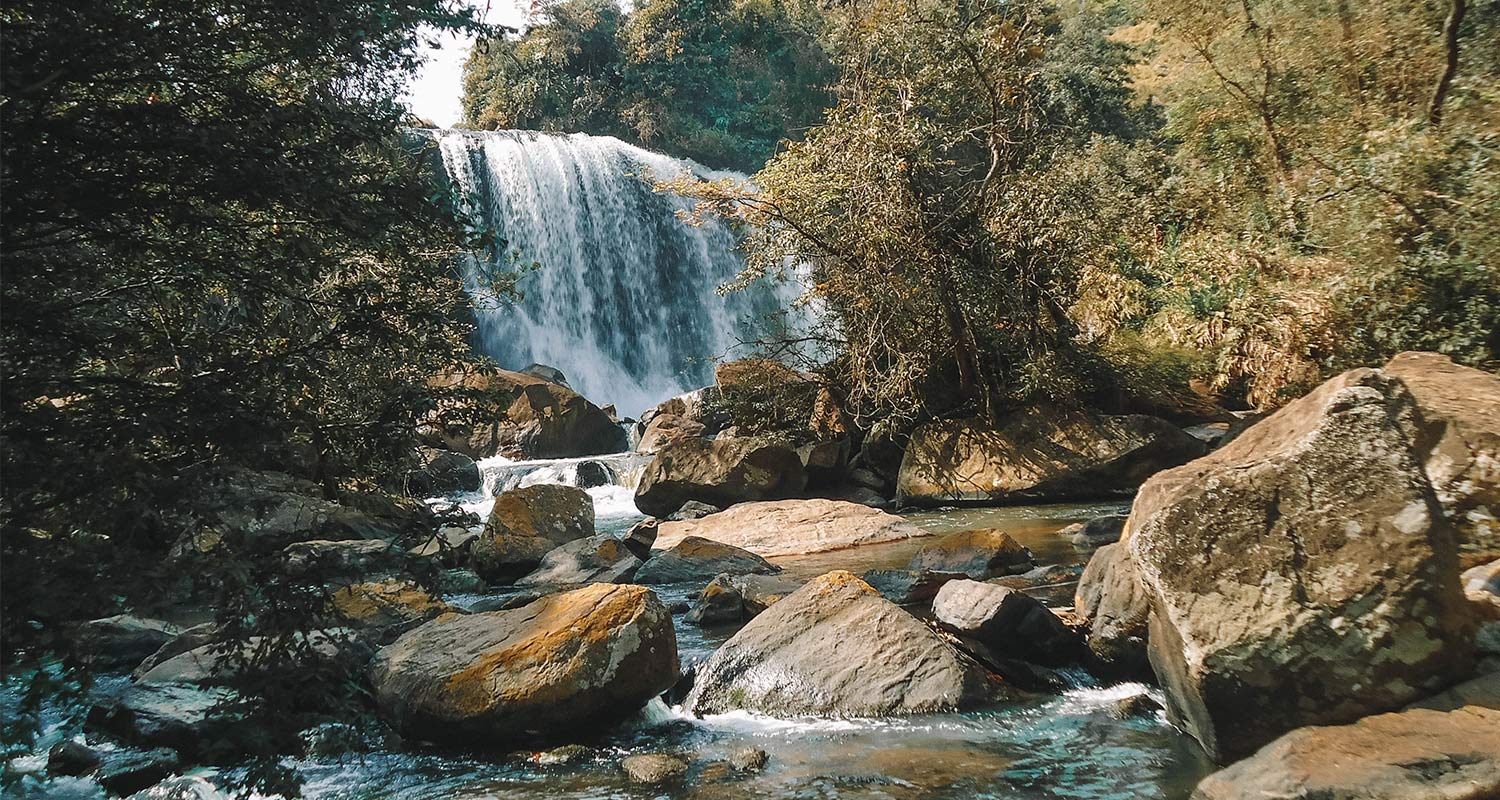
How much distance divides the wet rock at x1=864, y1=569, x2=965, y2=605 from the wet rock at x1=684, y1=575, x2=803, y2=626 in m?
0.74

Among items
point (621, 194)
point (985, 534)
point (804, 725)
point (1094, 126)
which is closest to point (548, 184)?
point (621, 194)

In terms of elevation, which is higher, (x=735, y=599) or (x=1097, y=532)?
(x=735, y=599)

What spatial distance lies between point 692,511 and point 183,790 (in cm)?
966

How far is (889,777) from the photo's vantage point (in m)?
4.54

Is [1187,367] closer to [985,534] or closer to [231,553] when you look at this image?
[985,534]

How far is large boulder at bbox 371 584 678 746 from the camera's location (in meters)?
5.10

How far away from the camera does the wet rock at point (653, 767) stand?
4680mm

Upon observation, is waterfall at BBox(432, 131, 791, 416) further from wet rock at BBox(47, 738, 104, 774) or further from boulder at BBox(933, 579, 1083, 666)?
wet rock at BBox(47, 738, 104, 774)

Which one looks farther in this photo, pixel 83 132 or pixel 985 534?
pixel 985 534

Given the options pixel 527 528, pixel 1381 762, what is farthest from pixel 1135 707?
pixel 527 528

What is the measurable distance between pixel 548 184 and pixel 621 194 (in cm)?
200

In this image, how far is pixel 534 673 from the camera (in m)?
5.12

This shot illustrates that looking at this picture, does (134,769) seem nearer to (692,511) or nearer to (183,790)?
(183,790)

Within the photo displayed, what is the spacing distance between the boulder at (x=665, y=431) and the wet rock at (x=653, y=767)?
14.1 meters
